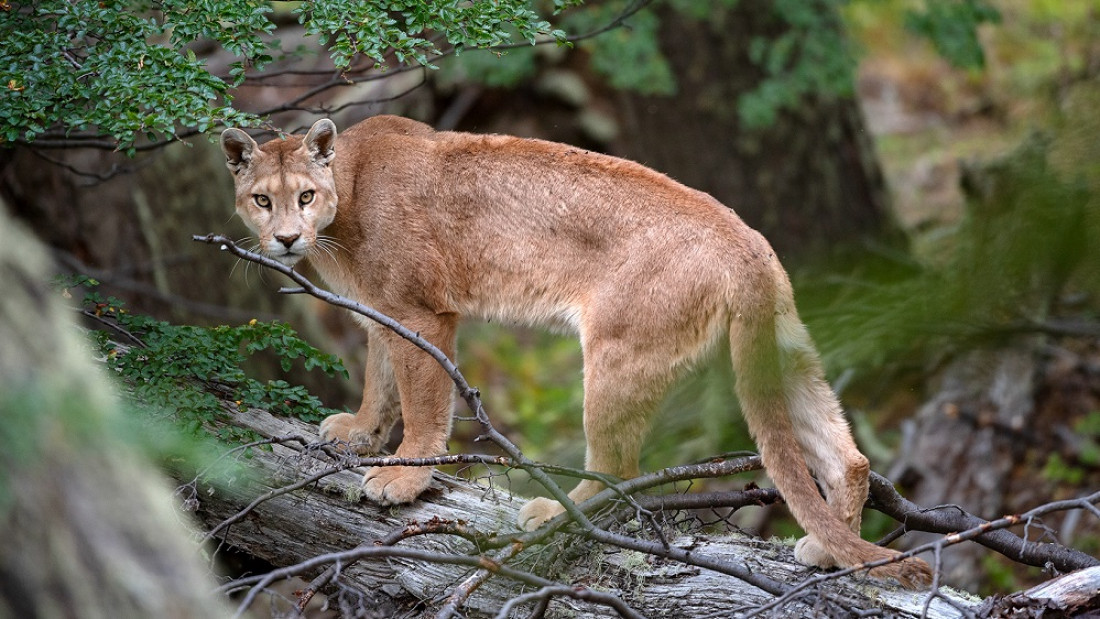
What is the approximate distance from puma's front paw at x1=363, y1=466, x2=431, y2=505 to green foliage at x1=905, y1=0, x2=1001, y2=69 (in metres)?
6.16

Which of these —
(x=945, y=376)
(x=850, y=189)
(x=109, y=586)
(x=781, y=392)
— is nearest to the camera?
(x=109, y=586)

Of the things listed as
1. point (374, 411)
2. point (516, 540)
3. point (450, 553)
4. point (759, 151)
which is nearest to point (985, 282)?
point (516, 540)

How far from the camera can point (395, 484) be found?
488cm

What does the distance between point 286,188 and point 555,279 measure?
1.44m

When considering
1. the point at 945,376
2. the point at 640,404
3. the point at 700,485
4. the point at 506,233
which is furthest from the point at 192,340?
the point at 945,376

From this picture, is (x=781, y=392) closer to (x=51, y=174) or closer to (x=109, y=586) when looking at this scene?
(x=109, y=586)

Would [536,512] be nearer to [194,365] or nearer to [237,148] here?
[194,365]

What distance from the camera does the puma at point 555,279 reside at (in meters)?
4.70

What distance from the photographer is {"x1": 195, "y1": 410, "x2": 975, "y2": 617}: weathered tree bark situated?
14.2 feet

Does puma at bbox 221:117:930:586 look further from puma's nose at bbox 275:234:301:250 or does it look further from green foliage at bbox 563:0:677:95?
green foliage at bbox 563:0:677:95

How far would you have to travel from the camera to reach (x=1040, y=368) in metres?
8.84

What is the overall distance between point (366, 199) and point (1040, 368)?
244 inches

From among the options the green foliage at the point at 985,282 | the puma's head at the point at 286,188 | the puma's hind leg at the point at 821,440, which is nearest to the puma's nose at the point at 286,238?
the puma's head at the point at 286,188

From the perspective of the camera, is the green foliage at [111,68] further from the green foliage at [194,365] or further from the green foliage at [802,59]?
the green foliage at [802,59]
